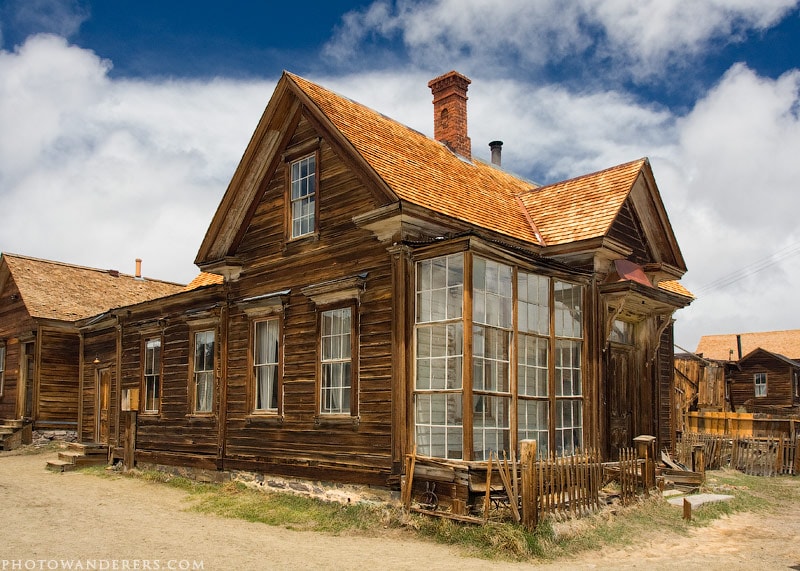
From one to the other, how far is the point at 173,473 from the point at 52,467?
4.24 m

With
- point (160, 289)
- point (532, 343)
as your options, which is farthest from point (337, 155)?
point (160, 289)

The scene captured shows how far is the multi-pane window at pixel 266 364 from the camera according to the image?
1457 cm

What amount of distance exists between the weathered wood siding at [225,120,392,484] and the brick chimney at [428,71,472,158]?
215 inches

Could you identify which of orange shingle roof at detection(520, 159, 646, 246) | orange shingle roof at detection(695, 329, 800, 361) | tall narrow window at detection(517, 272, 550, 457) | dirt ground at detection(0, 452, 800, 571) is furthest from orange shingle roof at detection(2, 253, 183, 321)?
orange shingle roof at detection(695, 329, 800, 361)

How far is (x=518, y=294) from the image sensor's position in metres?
12.1

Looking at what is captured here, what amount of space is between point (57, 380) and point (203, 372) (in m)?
11.0

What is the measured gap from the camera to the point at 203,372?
1688 centimetres

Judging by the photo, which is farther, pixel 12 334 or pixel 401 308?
pixel 12 334

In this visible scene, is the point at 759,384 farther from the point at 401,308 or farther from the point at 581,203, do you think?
the point at 401,308

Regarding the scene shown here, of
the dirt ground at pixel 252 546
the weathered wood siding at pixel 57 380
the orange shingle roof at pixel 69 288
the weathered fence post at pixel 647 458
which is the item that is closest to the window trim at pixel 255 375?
the dirt ground at pixel 252 546

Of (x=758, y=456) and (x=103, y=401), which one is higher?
(x=103, y=401)

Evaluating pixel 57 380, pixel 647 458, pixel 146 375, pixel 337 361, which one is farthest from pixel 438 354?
pixel 57 380

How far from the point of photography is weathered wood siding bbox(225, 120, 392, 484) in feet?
40.0

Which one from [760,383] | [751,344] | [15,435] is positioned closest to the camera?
[15,435]
